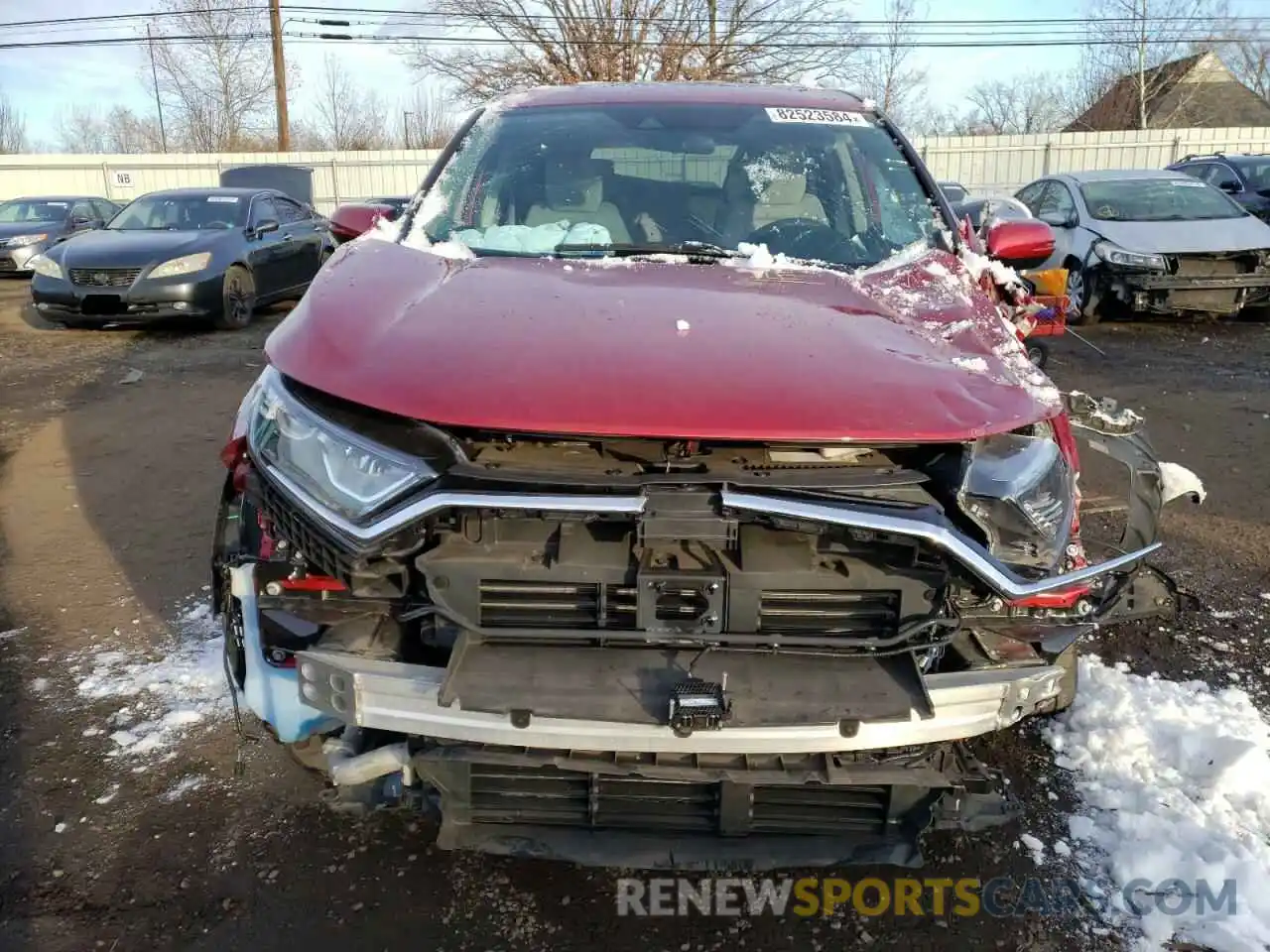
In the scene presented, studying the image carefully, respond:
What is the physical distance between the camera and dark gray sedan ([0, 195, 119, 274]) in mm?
14711

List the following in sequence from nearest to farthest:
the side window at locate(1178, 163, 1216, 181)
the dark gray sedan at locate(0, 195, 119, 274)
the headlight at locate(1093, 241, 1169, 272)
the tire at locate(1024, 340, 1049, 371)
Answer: the tire at locate(1024, 340, 1049, 371) → the headlight at locate(1093, 241, 1169, 272) → the side window at locate(1178, 163, 1216, 181) → the dark gray sedan at locate(0, 195, 119, 274)

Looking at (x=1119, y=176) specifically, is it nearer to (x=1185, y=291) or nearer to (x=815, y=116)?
(x=1185, y=291)

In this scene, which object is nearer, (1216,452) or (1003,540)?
(1003,540)

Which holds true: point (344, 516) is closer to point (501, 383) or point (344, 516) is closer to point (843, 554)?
point (501, 383)

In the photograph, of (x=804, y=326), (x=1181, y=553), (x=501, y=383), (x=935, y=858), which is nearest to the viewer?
(x=501, y=383)

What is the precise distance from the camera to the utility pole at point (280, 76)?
28.0 metres

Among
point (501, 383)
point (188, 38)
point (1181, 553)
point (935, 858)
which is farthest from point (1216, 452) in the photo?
point (188, 38)

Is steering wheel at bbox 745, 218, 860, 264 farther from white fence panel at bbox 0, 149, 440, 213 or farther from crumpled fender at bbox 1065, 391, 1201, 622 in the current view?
white fence panel at bbox 0, 149, 440, 213

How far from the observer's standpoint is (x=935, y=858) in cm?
242

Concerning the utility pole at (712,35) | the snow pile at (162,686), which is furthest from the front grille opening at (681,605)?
the utility pole at (712,35)

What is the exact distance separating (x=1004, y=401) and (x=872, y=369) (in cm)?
27

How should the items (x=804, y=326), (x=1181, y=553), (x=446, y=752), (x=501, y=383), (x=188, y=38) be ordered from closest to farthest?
(x=501, y=383), (x=446, y=752), (x=804, y=326), (x=1181, y=553), (x=188, y=38)

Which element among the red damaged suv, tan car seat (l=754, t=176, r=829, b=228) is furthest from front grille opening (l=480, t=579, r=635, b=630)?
tan car seat (l=754, t=176, r=829, b=228)

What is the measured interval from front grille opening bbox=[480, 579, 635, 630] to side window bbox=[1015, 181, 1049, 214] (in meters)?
10.6
